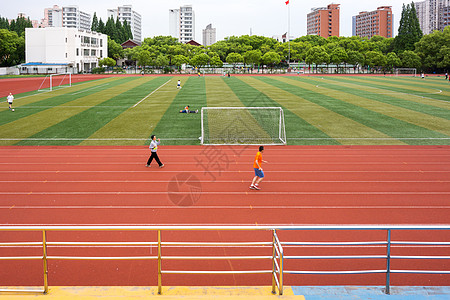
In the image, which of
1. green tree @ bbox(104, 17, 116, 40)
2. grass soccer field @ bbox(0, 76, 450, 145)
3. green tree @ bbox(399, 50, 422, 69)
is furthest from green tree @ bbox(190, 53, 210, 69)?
grass soccer field @ bbox(0, 76, 450, 145)

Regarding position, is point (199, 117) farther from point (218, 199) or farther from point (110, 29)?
point (110, 29)

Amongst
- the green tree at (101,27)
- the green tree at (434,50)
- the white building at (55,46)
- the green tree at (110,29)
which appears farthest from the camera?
the green tree at (110,29)

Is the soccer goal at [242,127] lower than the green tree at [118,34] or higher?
lower

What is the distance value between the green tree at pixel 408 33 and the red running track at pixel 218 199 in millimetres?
94664

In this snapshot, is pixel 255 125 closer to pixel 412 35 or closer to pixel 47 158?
pixel 47 158

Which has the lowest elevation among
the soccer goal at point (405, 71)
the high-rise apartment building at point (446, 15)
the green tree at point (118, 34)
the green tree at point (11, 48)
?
the soccer goal at point (405, 71)

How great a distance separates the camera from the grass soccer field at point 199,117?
24500 mm

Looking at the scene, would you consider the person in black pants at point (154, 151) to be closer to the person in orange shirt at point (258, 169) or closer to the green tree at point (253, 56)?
the person in orange shirt at point (258, 169)

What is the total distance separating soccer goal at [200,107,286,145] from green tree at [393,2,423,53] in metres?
87.0

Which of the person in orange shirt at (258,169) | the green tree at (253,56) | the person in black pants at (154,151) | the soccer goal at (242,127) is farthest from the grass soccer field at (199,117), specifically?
the green tree at (253,56)

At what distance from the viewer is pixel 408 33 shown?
350 ft

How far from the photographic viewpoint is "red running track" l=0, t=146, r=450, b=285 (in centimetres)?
866

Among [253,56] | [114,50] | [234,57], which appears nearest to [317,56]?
[253,56]

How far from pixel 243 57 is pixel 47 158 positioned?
3793 inches
